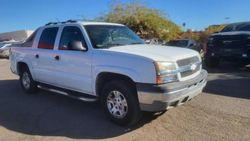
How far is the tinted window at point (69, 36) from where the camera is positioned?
5.96m

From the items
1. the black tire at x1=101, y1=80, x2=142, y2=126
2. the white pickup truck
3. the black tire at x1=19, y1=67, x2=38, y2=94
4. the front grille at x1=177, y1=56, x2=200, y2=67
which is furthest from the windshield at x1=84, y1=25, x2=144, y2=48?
the black tire at x1=19, y1=67, x2=38, y2=94

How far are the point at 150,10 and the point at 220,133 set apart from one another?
24.1 metres

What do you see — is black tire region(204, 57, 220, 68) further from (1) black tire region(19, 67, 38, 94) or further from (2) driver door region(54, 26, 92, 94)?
(2) driver door region(54, 26, 92, 94)

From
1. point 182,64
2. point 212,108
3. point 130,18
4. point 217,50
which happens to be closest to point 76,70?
point 182,64

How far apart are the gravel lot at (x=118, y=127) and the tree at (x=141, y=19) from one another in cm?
1971

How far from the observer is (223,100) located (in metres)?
6.57

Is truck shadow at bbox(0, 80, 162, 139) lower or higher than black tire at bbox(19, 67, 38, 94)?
lower

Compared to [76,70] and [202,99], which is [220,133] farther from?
[76,70]

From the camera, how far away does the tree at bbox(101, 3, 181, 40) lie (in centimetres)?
2666

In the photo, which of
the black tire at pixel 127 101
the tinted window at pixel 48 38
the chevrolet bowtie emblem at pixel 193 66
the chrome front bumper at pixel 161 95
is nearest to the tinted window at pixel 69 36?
the tinted window at pixel 48 38

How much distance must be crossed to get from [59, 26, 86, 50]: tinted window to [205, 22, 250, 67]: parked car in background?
22.3ft

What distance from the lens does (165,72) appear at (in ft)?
15.0

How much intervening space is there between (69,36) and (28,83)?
257 cm

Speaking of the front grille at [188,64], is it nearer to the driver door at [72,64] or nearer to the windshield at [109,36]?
the windshield at [109,36]
